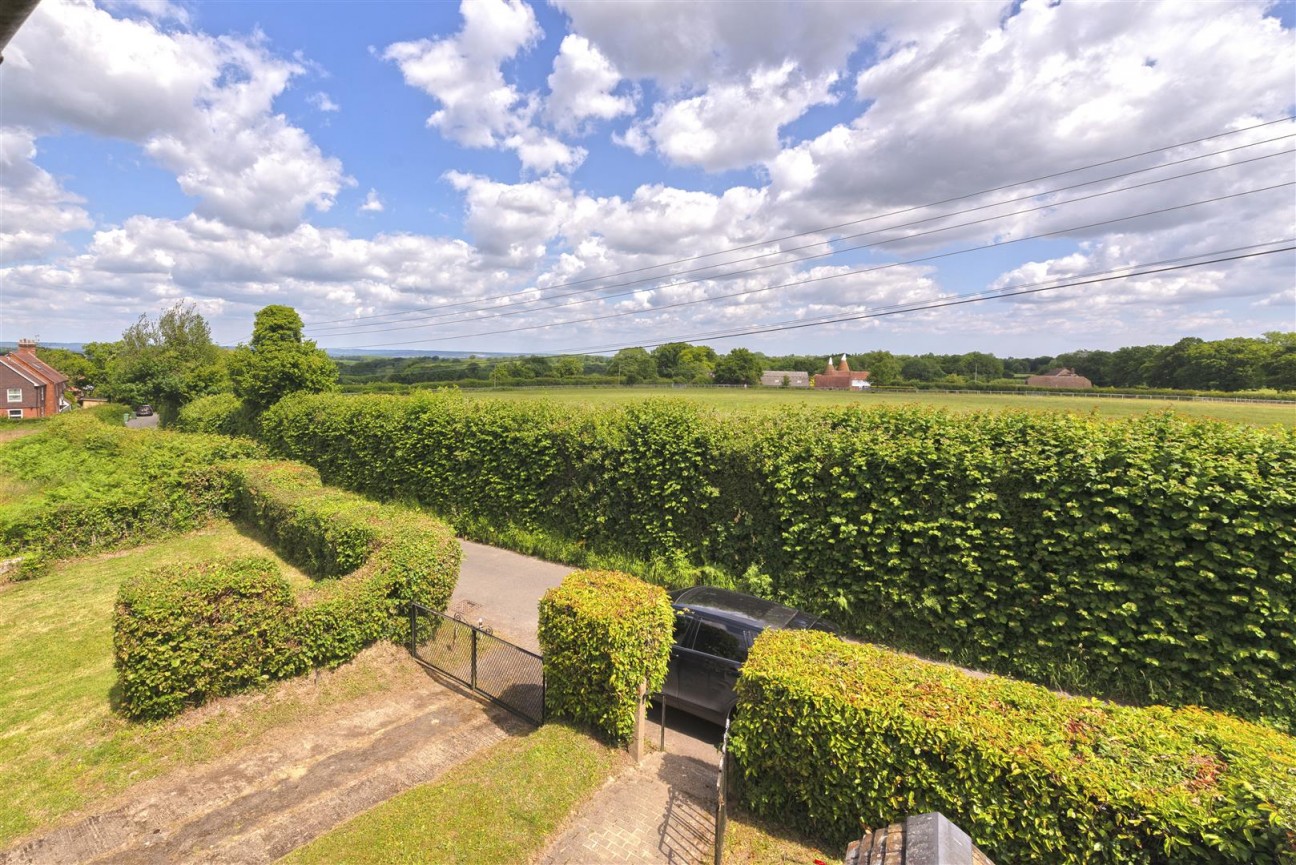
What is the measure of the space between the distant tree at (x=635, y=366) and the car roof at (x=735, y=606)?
69.8 metres

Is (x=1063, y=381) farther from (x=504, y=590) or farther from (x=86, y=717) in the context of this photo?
(x=86, y=717)

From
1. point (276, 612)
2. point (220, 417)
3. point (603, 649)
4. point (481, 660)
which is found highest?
point (220, 417)

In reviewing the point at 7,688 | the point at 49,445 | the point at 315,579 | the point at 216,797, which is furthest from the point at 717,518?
the point at 49,445

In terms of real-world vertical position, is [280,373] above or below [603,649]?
above

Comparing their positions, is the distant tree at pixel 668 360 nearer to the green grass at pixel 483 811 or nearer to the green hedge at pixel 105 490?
the green hedge at pixel 105 490

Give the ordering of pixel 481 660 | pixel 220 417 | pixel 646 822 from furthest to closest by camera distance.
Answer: pixel 220 417 → pixel 481 660 → pixel 646 822

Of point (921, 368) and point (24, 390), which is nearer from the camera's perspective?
point (24, 390)

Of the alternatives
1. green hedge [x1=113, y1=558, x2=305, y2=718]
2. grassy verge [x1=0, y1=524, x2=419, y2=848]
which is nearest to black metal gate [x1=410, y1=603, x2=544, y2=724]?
grassy verge [x1=0, y1=524, x2=419, y2=848]

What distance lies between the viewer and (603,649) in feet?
19.9

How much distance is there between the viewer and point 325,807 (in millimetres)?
5422

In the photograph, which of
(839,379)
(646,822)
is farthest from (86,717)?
(839,379)

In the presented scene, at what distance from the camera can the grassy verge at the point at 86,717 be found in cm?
591

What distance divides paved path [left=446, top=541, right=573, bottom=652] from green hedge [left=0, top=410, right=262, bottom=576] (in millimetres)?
9932

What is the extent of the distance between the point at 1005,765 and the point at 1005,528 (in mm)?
5315
